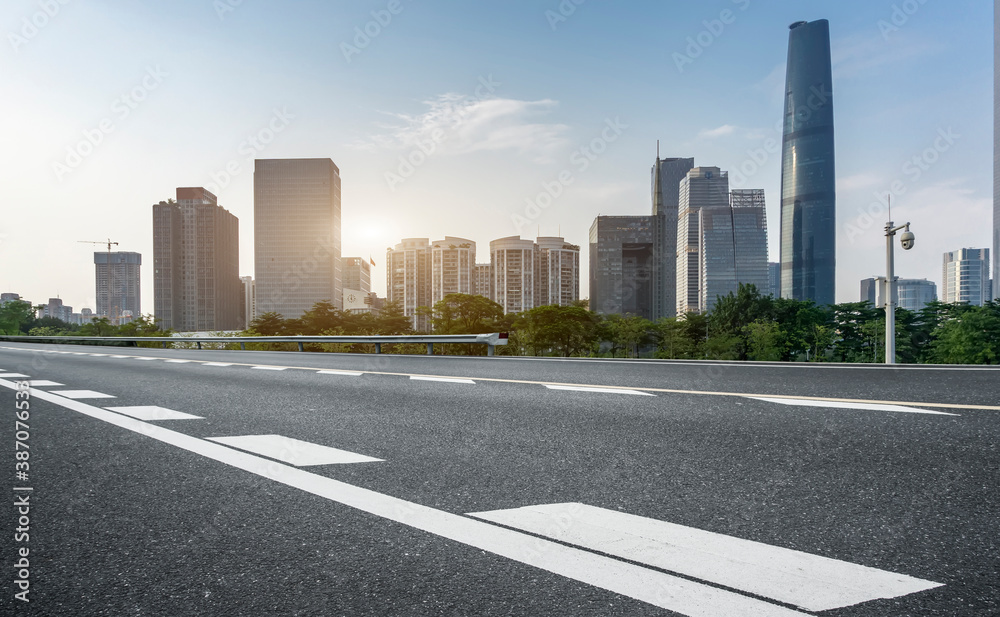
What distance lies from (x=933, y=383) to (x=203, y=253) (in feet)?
653

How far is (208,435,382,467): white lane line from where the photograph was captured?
3.49 metres

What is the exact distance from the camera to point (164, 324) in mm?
179125

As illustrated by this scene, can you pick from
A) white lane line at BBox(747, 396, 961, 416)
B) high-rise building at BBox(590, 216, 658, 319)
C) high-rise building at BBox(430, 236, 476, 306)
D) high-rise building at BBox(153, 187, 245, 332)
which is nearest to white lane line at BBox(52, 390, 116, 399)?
white lane line at BBox(747, 396, 961, 416)

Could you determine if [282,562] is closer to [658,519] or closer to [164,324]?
[658,519]

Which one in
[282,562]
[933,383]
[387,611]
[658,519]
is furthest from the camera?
[933,383]

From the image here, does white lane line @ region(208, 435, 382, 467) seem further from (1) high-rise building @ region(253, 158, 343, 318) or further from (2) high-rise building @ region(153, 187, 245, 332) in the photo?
(2) high-rise building @ region(153, 187, 245, 332)

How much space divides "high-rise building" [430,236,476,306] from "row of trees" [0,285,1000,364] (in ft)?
244

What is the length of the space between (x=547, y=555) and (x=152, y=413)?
197 inches

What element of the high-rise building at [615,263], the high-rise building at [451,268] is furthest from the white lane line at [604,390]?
the high-rise building at [615,263]

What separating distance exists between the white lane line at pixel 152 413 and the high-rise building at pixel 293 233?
180703 mm

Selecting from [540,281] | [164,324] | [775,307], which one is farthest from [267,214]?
[775,307]

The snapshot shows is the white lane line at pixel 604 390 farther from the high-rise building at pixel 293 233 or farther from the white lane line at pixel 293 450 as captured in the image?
the high-rise building at pixel 293 233

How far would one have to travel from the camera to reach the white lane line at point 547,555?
154 cm

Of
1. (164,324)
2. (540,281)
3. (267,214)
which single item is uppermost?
(267,214)
